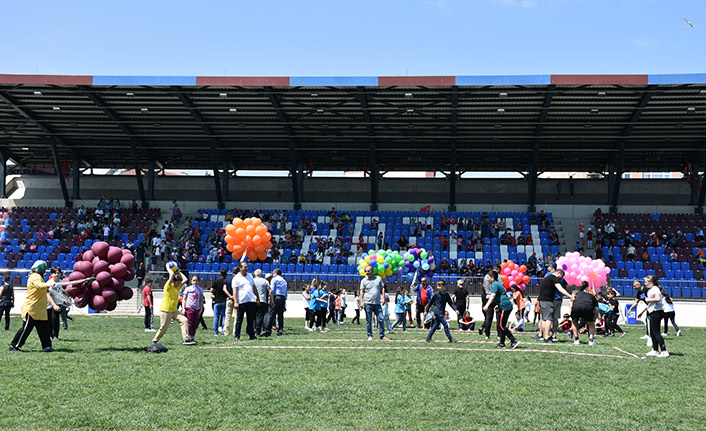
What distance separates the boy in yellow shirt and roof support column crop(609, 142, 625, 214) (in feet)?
110

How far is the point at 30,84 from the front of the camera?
34.2 metres

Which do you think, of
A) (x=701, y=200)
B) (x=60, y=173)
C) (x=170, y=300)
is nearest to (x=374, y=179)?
(x=701, y=200)

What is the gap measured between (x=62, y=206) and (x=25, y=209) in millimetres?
2533

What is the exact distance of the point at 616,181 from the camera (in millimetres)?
40656

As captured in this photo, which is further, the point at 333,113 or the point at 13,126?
the point at 13,126

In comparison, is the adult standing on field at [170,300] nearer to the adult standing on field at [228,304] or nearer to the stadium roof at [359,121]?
the adult standing on field at [228,304]

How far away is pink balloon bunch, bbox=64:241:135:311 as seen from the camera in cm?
1661

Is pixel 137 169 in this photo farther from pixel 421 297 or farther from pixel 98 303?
pixel 98 303

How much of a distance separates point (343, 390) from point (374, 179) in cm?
3302

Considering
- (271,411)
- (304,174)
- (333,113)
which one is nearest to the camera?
(271,411)

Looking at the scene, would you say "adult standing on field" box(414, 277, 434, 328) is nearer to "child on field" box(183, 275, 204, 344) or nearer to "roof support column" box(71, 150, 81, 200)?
"child on field" box(183, 275, 204, 344)

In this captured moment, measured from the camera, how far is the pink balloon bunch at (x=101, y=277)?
16.6 m

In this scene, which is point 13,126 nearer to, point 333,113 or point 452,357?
point 333,113

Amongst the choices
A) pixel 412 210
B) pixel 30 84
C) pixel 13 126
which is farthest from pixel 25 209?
pixel 412 210
